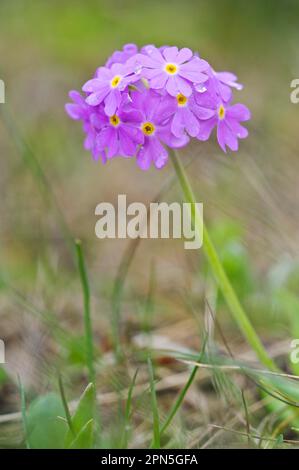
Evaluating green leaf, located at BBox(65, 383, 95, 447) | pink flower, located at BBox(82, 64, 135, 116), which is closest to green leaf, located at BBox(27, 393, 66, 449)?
green leaf, located at BBox(65, 383, 95, 447)

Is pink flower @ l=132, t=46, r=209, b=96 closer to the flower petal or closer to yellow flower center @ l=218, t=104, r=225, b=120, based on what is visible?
the flower petal

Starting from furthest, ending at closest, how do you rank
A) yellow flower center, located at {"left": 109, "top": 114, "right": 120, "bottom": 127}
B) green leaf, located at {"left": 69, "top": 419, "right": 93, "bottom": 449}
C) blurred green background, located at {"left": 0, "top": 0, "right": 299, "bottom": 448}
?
blurred green background, located at {"left": 0, "top": 0, "right": 299, "bottom": 448} < yellow flower center, located at {"left": 109, "top": 114, "right": 120, "bottom": 127} < green leaf, located at {"left": 69, "top": 419, "right": 93, "bottom": 449}

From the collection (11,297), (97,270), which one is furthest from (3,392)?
(97,270)

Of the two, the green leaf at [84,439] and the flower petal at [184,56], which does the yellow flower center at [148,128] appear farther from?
the green leaf at [84,439]

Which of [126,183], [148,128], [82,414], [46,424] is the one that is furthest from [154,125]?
[126,183]

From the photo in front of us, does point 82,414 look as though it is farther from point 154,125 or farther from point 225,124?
point 225,124

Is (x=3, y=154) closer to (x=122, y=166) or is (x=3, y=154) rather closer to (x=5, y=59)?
(x=122, y=166)

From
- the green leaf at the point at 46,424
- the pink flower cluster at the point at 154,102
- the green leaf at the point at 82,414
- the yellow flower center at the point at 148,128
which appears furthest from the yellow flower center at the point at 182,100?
the green leaf at the point at 46,424
